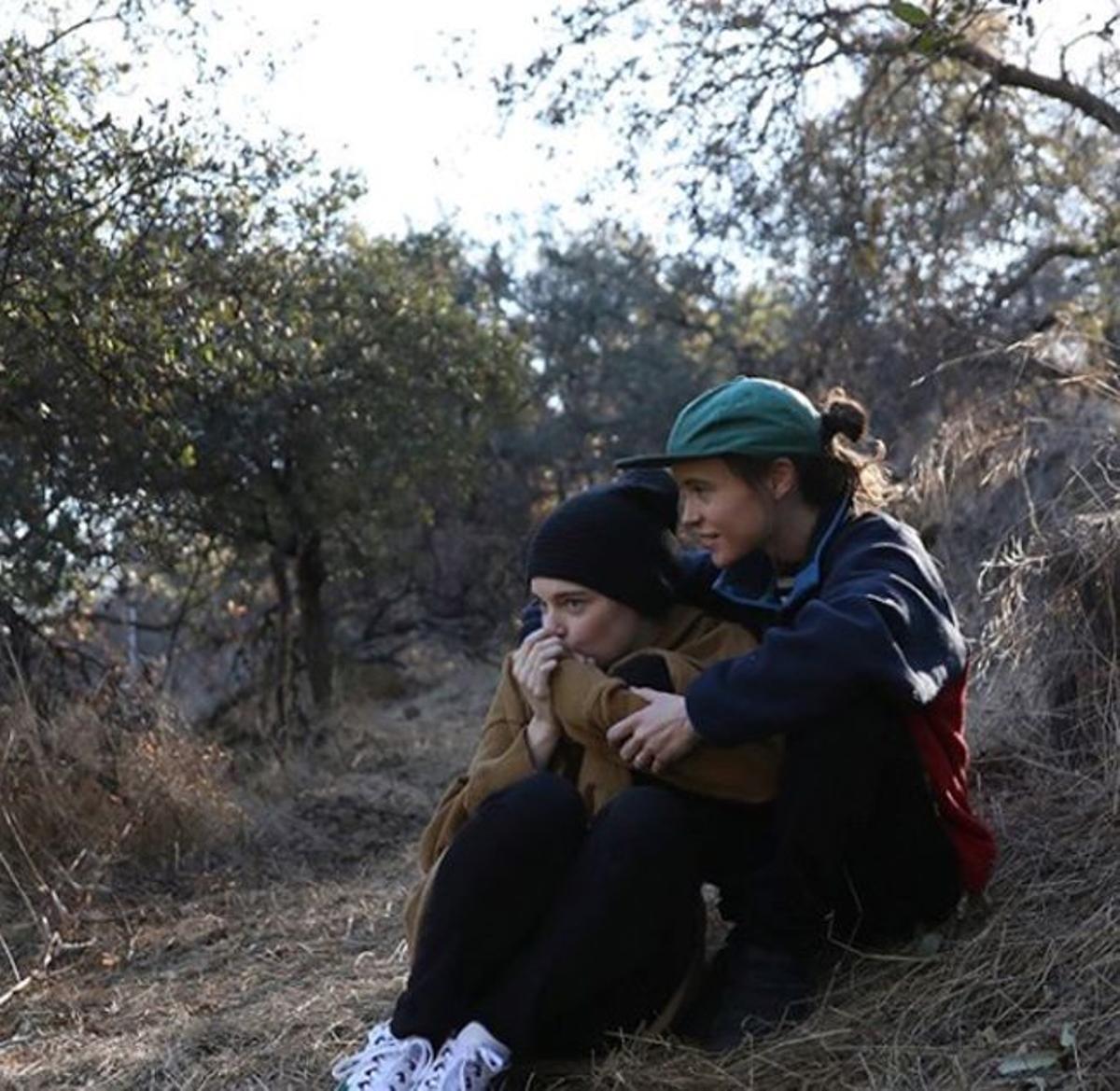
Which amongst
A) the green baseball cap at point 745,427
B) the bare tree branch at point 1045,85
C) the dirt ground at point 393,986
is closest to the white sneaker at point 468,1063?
the dirt ground at point 393,986

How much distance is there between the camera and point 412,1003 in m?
3.40

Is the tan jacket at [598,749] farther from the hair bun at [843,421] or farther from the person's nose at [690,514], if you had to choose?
the hair bun at [843,421]

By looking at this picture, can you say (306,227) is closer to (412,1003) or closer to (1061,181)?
(1061,181)

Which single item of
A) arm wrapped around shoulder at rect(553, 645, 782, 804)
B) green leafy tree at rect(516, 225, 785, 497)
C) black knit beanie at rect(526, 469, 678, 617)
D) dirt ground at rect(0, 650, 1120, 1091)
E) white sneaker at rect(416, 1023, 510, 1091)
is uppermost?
green leafy tree at rect(516, 225, 785, 497)

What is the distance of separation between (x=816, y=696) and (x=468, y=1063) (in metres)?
0.85

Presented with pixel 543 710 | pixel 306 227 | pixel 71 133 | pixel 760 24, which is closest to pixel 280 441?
pixel 306 227

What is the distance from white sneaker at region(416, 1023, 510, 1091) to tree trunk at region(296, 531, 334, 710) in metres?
7.47

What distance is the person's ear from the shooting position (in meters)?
3.66

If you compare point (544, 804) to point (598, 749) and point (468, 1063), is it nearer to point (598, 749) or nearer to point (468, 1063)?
point (598, 749)

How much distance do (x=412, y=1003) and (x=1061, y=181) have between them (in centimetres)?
801

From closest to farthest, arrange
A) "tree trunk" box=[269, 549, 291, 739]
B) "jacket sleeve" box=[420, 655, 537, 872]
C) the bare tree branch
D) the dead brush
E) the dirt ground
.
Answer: the dirt ground, "jacket sleeve" box=[420, 655, 537, 872], the dead brush, the bare tree branch, "tree trunk" box=[269, 549, 291, 739]

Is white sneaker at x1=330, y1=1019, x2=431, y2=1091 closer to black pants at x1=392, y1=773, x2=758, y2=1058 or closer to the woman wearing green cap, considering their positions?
black pants at x1=392, y1=773, x2=758, y2=1058

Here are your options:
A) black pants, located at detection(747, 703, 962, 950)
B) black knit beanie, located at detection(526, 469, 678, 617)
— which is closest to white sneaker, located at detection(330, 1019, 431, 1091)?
black pants, located at detection(747, 703, 962, 950)

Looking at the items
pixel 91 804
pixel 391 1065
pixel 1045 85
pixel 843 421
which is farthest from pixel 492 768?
pixel 1045 85
